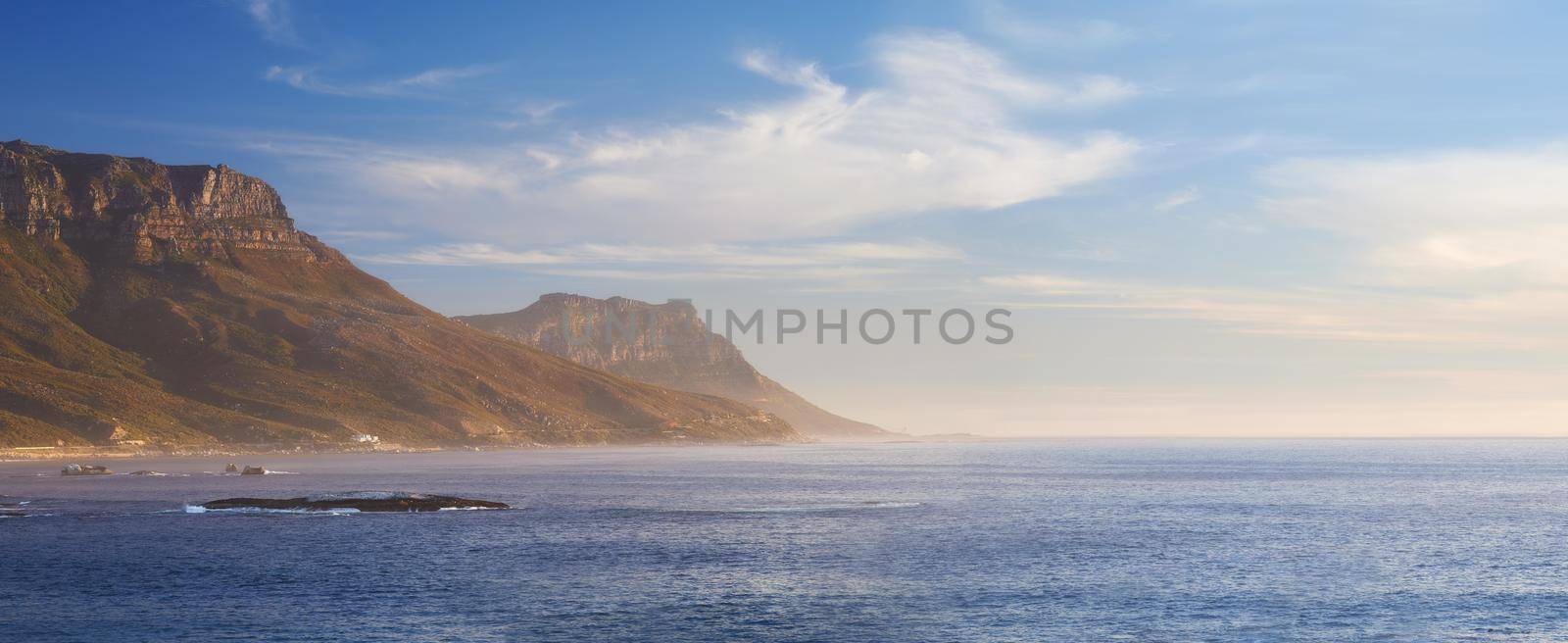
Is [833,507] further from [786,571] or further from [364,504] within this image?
[786,571]

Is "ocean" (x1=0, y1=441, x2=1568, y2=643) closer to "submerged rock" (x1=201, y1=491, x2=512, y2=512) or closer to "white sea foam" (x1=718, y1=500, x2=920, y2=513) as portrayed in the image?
"white sea foam" (x1=718, y1=500, x2=920, y2=513)

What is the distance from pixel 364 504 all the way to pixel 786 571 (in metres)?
59.2

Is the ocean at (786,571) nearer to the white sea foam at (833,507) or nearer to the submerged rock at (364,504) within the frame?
the white sea foam at (833,507)

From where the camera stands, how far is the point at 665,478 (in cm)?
19325

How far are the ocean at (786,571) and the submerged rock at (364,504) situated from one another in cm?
569

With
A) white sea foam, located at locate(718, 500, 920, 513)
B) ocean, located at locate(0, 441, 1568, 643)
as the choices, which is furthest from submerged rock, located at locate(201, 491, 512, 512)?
white sea foam, located at locate(718, 500, 920, 513)

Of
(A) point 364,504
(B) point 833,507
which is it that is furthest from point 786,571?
(A) point 364,504

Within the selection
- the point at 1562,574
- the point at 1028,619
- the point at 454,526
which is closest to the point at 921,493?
the point at 454,526

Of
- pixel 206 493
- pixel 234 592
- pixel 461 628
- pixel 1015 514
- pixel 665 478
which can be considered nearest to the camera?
pixel 461 628

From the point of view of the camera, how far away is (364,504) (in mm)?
115688

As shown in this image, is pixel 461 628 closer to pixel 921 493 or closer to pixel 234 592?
pixel 234 592

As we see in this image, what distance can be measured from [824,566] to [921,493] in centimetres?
8169

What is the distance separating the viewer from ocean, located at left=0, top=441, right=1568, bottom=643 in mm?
55062

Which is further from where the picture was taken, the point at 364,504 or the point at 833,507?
the point at 833,507
